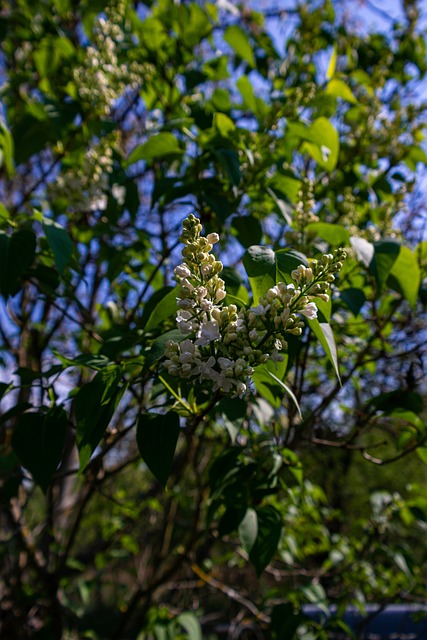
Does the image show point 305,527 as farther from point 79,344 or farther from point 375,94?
point 375,94

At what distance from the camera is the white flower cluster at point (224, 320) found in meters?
0.73

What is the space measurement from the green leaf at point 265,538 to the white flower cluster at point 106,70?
141 cm

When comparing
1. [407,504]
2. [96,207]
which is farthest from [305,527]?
[96,207]

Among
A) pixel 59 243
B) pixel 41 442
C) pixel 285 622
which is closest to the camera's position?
pixel 41 442

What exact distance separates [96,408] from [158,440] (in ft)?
0.38

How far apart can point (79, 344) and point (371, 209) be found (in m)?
1.20

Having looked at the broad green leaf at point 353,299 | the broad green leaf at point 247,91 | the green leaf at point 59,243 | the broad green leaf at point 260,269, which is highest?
the broad green leaf at point 247,91

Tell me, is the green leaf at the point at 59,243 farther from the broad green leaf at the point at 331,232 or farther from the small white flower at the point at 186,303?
the broad green leaf at the point at 331,232

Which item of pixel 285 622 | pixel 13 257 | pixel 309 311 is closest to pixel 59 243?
pixel 13 257

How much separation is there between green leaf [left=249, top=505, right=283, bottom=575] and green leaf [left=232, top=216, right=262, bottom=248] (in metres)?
0.65

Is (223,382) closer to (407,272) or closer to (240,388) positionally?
(240,388)

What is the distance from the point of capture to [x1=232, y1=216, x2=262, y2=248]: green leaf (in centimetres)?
126

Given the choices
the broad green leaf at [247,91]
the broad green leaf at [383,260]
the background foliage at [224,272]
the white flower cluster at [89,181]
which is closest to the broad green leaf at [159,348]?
the background foliage at [224,272]

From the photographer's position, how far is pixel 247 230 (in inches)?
50.2
